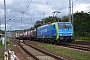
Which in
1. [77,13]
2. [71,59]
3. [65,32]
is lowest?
[71,59]

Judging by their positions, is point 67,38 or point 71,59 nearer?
point 71,59

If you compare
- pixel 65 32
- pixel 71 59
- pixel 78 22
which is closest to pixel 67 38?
pixel 65 32

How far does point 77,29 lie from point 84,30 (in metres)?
4.54

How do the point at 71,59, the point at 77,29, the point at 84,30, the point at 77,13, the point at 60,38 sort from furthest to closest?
the point at 77,13, the point at 77,29, the point at 84,30, the point at 60,38, the point at 71,59

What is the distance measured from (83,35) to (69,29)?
99.5ft

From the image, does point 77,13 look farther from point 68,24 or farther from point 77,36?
point 68,24

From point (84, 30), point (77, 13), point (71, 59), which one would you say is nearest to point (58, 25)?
point (71, 59)

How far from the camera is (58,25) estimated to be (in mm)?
36625

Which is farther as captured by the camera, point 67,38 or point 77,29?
point 77,29

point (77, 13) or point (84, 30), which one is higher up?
point (77, 13)

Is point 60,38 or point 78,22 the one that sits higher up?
point 78,22

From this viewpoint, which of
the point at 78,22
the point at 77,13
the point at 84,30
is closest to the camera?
the point at 84,30

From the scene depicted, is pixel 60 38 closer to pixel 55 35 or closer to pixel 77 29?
pixel 55 35

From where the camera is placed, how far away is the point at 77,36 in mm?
67375
